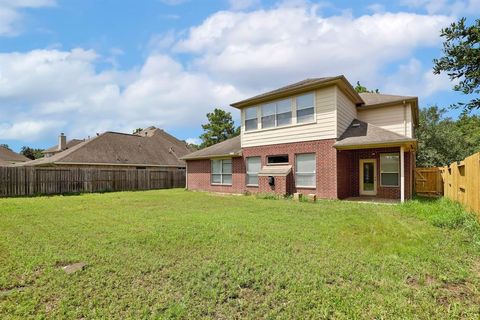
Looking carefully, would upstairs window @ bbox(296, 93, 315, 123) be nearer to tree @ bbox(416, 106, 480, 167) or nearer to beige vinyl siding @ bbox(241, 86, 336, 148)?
beige vinyl siding @ bbox(241, 86, 336, 148)

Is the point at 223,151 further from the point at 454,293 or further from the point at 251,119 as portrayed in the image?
the point at 454,293

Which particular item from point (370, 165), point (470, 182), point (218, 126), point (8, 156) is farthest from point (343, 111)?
point (8, 156)

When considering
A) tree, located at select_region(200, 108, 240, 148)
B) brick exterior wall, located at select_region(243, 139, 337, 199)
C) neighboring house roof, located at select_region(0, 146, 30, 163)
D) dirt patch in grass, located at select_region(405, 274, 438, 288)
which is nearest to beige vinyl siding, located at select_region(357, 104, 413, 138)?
brick exterior wall, located at select_region(243, 139, 337, 199)

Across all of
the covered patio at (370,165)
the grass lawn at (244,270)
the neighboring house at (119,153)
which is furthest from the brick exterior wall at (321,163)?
the neighboring house at (119,153)

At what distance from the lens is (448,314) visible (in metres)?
3.04

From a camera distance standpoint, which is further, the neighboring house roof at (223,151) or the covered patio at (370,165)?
the neighboring house roof at (223,151)

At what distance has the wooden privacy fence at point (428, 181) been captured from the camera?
54.0ft

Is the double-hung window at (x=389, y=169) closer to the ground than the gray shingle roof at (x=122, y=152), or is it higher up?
closer to the ground

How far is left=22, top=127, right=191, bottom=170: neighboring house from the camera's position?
899 inches

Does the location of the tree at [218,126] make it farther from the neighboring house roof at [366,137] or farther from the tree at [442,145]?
the neighboring house roof at [366,137]

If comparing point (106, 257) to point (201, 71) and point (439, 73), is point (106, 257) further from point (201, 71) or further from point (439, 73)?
point (201, 71)

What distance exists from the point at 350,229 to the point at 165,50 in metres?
11.3

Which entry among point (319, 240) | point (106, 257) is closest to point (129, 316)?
point (106, 257)

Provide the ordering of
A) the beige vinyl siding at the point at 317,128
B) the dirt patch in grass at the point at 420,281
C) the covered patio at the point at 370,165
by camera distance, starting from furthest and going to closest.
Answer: the beige vinyl siding at the point at 317,128, the covered patio at the point at 370,165, the dirt patch in grass at the point at 420,281
